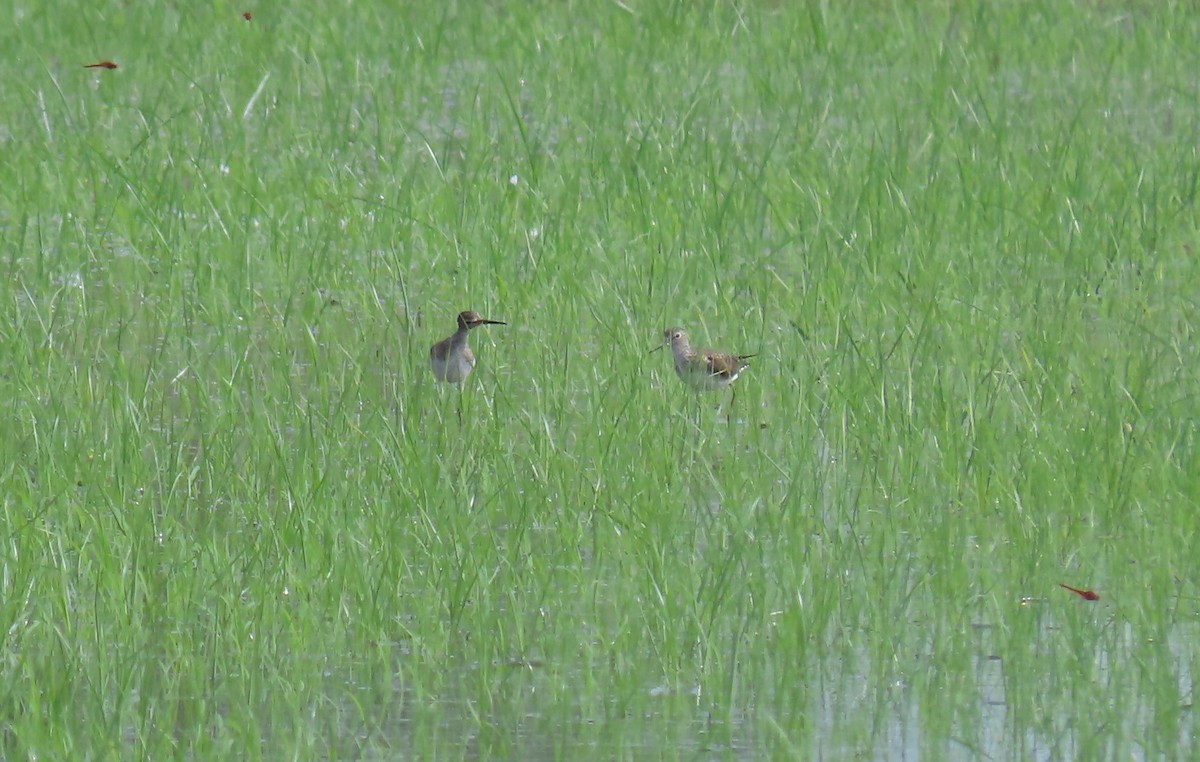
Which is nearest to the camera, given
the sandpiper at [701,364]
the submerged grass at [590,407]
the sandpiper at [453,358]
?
the submerged grass at [590,407]

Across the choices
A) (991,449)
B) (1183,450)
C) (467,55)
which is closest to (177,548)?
(991,449)

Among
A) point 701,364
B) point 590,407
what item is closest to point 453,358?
point 590,407

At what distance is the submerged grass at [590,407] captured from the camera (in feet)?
15.1

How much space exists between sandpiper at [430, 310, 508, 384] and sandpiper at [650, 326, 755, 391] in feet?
1.92

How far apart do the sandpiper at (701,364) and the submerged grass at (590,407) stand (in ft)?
0.22

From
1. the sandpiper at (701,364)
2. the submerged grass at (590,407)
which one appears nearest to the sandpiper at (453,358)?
the submerged grass at (590,407)

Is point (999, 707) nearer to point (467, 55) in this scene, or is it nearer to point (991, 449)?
point (991, 449)

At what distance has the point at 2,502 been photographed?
536 centimetres

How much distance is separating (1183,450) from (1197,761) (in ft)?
5.96

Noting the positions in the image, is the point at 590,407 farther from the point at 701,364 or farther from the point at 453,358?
the point at 453,358

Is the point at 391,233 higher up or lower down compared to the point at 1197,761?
lower down

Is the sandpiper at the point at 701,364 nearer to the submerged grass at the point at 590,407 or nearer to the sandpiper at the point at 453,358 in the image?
the submerged grass at the point at 590,407

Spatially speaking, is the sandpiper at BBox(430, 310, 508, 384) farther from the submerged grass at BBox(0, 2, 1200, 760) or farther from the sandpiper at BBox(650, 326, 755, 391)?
the sandpiper at BBox(650, 326, 755, 391)

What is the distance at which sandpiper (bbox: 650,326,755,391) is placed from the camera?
665cm
